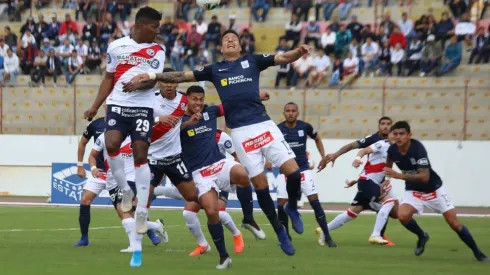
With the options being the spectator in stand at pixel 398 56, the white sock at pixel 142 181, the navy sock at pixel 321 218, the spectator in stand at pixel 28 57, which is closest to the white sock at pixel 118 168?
the white sock at pixel 142 181

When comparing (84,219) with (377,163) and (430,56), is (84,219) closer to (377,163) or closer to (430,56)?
(377,163)

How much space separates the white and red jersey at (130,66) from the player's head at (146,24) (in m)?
0.09

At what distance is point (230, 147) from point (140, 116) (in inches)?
210

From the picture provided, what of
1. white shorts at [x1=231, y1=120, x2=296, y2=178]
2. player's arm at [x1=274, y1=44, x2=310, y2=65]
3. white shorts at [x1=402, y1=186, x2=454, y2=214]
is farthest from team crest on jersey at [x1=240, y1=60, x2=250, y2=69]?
white shorts at [x1=402, y1=186, x2=454, y2=214]

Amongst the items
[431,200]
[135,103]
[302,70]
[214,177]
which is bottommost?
[431,200]

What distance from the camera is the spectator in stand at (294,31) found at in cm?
3481

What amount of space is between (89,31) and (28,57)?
2341mm

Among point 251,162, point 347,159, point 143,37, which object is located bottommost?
point 347,159

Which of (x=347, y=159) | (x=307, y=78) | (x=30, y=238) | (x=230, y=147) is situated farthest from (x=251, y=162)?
(x=307, y=78)

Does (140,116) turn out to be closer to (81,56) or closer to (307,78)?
(307,78)

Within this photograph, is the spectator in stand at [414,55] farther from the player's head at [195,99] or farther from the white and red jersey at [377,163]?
the player's head at [195,99]

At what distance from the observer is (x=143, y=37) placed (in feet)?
41.7

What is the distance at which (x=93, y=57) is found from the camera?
36.2 metres

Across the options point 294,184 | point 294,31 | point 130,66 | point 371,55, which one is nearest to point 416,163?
point 294,184
